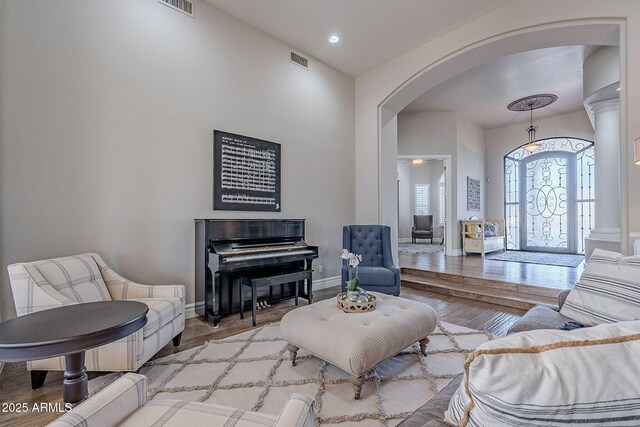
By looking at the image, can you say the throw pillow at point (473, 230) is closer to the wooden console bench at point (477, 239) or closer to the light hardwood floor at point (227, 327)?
the wooden console bench at point (477, 239)

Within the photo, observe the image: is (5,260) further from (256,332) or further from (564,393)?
(564,393)

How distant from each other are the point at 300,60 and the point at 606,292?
4.36 m

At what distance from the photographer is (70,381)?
1462 mm

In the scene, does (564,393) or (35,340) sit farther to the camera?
(35,340)

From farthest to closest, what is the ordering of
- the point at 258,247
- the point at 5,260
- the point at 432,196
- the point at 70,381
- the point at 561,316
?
the point at 432,196
the point at 258,247
the point at 5,260
the point at 561,316
the point at 70,381

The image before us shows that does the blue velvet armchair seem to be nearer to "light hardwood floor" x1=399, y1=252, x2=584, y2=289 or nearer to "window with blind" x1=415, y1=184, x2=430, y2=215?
"light hardwood floor" x1=399, y1=252, x2=584, y2=289

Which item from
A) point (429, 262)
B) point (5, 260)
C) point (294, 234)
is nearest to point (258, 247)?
point (294, 234)

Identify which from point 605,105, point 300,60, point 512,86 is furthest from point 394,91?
point 605,105

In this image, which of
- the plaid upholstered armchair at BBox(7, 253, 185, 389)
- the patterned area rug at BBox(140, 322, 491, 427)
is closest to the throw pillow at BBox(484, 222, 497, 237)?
the patterned area rug at BBox(140, 322, 491, 427)

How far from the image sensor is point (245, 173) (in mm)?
3834

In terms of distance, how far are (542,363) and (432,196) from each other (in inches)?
430

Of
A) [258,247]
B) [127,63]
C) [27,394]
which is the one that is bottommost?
[27,394]

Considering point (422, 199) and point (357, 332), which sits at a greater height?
point (422, 199)

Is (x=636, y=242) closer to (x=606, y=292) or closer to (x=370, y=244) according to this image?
(x=606, y=292)
